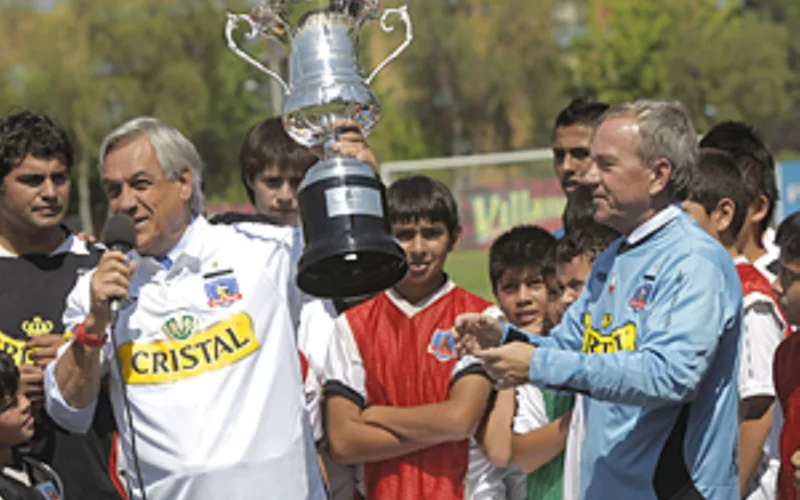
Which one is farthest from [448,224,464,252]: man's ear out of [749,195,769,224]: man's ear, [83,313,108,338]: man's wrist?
[83,313,108,338]: man's wrist

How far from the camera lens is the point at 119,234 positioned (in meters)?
3.76

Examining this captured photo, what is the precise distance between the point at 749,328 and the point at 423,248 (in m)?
1.27

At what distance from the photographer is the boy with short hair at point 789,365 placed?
423 cm

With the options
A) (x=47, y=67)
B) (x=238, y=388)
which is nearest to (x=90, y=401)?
(x=238, y=388)

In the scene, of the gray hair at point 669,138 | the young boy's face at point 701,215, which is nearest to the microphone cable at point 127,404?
the gray hair at point 669,138

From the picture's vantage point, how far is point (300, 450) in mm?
3994

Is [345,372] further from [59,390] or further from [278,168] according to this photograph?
[59,390]

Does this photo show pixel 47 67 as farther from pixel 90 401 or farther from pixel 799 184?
pixel 90 401

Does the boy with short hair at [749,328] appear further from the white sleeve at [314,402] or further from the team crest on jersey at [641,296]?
the white sleeve at [314,402]

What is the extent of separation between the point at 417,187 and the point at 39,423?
1796 millimetres

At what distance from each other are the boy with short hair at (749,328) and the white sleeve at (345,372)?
55.8 inches

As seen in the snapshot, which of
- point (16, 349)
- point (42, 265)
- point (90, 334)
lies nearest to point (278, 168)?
point (42, 265)

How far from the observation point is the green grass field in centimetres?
3081

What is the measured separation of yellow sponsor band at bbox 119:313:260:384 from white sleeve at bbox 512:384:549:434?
1281 millimetres
